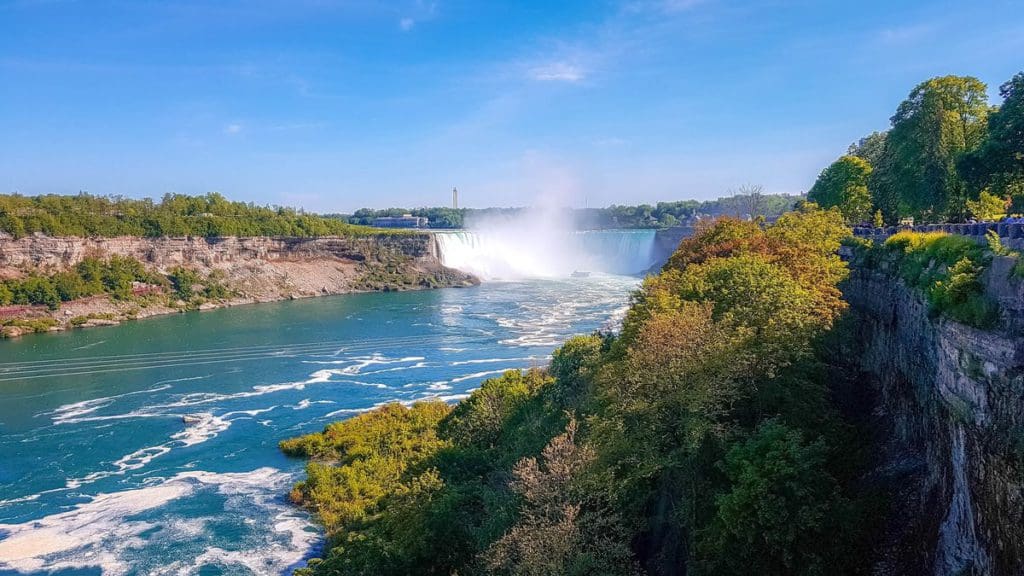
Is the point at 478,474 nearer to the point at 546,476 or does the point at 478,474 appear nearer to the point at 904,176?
the point at 546,476

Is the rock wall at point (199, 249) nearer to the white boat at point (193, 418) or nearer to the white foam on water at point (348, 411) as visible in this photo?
the white boat at point (193, 418)

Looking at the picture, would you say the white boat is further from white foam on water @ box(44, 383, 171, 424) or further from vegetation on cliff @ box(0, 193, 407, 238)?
vegetation on cliff @ box(0, 193, 407, 238)

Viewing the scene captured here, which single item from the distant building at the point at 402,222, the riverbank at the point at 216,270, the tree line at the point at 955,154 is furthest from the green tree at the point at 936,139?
the distant building at the point at 402,222

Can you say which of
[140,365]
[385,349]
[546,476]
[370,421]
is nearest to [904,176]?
[546,476]

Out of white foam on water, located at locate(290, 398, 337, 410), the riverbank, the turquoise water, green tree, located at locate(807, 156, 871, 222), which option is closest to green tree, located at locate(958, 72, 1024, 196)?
green tree, located at locate(807, 156, 871, 222)

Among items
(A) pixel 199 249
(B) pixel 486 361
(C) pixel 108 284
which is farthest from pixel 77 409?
(A) pixel 199 249
